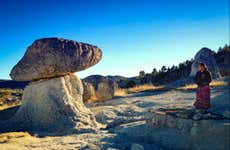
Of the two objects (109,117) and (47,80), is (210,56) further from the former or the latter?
(47,80)

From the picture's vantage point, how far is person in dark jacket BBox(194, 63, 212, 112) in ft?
28.3

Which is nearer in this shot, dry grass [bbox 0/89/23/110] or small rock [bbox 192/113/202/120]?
small rock [bbox 192/113/202/120]

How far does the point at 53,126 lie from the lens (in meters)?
9.11

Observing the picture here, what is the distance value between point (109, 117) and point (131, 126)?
236 centimetres

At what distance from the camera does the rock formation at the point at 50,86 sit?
9297mm

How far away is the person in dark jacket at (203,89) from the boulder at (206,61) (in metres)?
15.0

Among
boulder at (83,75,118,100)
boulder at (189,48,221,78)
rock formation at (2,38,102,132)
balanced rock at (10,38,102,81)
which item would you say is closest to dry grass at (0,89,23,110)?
boulder at (83,75,118,100)

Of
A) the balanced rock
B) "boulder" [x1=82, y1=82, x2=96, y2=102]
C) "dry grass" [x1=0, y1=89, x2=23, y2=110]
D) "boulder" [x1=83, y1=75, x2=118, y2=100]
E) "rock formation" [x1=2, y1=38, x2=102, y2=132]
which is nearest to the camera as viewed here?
"rock formation" [x1=2, y1=38, x2=102, y2=132]

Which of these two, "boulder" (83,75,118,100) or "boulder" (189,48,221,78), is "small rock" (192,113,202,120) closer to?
"boulder" (83,75,118,100)

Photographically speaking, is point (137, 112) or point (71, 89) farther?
point (137, 112)

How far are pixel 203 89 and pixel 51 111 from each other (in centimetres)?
437

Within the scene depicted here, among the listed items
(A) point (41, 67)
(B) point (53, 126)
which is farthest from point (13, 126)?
(A) point (41, 67)

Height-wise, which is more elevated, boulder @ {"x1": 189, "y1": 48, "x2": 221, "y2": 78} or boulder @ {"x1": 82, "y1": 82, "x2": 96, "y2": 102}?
boulder @ {"x1": 189, "y1": 48, "x2": 221, "y2": 78}

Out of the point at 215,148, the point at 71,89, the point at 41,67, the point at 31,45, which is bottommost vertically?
the point at 215,148
